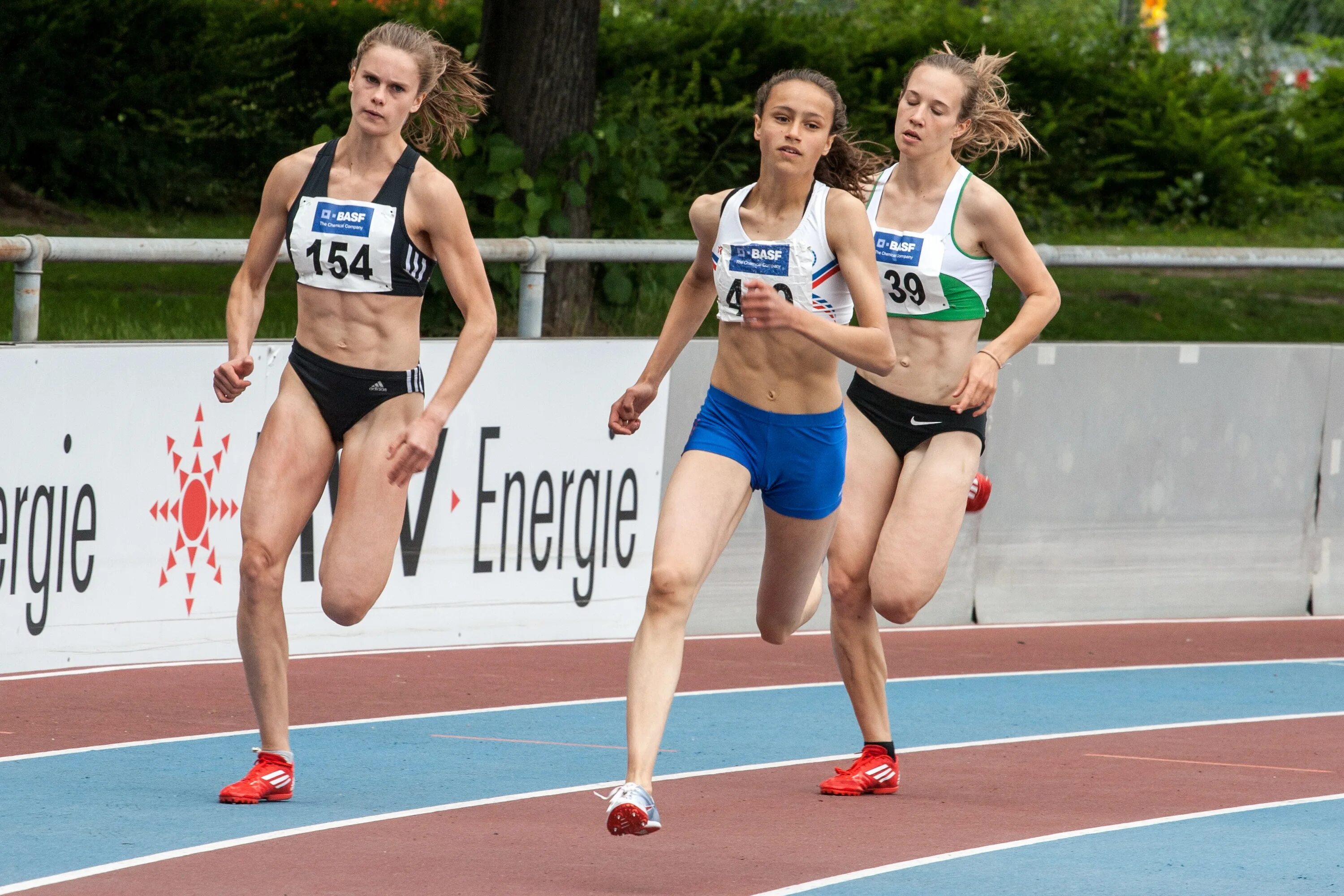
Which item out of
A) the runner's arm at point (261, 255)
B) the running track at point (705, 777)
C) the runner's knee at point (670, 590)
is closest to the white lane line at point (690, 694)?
the running track at point (705, 777)

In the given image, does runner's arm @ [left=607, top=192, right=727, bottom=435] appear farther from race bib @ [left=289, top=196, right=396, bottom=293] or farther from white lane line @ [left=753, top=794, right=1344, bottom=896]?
white lane line @ [left=753, top=794, right=1344, bottom=896]

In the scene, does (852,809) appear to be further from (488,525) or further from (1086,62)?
(1086,62)

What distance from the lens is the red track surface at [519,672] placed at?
805cm

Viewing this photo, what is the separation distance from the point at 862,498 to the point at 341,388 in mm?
1759

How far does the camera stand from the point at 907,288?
287 inches

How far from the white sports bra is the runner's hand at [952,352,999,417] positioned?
0.53 m

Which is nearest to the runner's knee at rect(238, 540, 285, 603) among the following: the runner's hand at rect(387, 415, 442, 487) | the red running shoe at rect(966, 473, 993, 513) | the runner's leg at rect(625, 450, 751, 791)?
the runner's hand at rect(387, 415, 442, 487)

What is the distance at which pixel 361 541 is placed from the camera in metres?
6.61

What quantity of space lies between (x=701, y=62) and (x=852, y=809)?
15.9m

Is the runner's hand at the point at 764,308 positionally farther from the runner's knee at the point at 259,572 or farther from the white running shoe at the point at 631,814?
the runner's knee at the point at 259,572

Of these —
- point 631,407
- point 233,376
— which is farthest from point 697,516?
point 233,376

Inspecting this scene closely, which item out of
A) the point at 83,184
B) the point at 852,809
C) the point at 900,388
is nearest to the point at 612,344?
the point at 900,388

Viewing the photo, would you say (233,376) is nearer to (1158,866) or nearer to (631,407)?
(631,407)

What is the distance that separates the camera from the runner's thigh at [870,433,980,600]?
22.9 ft
